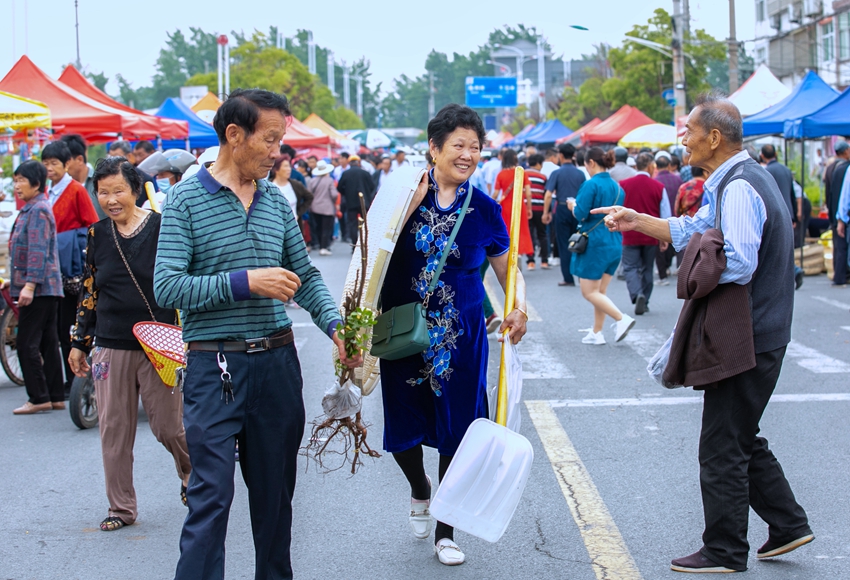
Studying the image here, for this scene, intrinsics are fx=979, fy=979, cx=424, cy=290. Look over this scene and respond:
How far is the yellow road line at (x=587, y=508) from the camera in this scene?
4.11m

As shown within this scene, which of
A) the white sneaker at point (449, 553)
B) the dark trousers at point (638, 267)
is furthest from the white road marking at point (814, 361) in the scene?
the white sneaker at point (449, 553)

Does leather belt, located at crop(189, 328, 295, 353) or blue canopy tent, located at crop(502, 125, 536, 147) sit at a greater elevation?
blue canopy tent, located at crop(502, 125, 536, 147)

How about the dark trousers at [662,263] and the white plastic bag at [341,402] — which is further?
the dark trousers at [662,263]

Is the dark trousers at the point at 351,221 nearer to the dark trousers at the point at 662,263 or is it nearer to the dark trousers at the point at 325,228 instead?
the dark trousers at the point at 325,228

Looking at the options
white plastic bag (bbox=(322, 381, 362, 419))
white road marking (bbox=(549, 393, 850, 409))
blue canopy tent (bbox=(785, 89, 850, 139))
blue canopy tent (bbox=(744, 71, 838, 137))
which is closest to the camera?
white plastic bag (bbox=(322, 381, 362, 419))

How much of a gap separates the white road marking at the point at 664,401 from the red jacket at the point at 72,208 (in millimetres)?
3719

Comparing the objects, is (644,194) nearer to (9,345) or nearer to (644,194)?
(644,194)

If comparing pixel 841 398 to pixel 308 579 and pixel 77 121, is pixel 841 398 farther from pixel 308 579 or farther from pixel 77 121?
pixel 77 121

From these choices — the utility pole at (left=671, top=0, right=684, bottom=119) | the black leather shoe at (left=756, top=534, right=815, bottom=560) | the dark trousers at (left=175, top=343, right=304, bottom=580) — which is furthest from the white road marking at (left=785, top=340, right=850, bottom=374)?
the utility pole at (left=671, top=0, right=684, bottom=119)

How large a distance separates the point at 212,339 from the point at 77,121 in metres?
11.3

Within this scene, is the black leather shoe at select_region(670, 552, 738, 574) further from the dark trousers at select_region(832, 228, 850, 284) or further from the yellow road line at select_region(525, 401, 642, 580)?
the dark trousers at select_region(832, 228, 850, 284)

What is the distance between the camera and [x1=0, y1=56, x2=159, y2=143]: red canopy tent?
13.6 meters

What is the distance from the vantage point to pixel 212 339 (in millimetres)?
3264

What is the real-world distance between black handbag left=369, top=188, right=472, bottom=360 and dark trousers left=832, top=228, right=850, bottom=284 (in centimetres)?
1040
